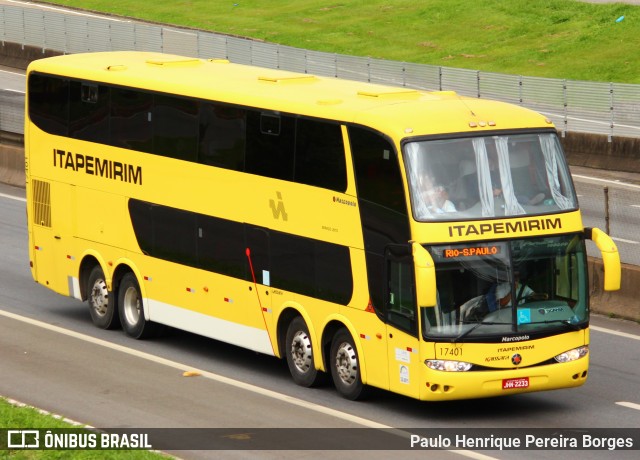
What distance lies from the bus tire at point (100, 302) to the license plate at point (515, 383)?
748 cm

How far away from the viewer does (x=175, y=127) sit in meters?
19.8

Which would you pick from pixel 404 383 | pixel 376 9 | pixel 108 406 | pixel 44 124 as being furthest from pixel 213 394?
pixel 376 9

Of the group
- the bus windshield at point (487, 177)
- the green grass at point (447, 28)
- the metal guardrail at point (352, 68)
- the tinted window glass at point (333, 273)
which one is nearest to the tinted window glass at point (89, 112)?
the tinted window glass at point (333, 273)

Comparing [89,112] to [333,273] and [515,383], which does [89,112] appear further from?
[515,383]

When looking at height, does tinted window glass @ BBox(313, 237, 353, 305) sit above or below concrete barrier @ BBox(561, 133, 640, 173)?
above

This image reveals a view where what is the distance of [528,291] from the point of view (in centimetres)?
1593

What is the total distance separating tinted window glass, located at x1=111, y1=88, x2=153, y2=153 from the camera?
66.7 ft

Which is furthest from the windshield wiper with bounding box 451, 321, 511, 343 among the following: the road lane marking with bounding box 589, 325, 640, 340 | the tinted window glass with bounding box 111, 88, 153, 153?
the tinted window glass with bounding box 111, 88, 153, 153

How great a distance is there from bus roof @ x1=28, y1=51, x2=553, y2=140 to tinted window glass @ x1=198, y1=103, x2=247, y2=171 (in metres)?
0.17

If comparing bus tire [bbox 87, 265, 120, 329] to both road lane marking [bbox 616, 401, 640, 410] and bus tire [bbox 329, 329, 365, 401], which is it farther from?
road lane marking [bbox 616, 401, 640, 410]

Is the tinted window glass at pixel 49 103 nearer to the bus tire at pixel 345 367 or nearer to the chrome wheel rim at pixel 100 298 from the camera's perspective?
the chrome wheel rim at pixel 100 298

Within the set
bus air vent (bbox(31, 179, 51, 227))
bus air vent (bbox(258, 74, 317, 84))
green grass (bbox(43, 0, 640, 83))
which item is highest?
bus air vent (bbox(258, 74, 317, 84))

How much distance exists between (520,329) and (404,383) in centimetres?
141

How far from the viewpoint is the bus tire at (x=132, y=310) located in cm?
2089
